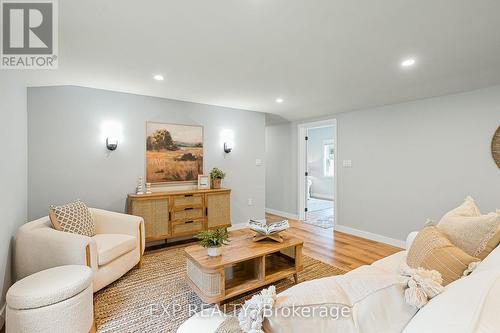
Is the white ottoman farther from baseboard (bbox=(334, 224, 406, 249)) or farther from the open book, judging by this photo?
baseboard (bbox=(334, 224, 406, 249))

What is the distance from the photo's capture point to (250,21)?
1660mm

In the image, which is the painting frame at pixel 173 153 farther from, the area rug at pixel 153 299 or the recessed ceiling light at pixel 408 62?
the recessed ceiling light at pixel 408 62

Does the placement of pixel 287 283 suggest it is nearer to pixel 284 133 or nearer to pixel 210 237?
pixel 210 237

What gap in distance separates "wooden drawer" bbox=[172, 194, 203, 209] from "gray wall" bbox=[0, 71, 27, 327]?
1.67m

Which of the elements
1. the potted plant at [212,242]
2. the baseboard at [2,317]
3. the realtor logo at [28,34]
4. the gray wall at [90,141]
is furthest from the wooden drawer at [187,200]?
the realtor logo at [28,34]

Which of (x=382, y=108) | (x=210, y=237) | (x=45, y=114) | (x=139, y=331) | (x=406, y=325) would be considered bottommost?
(x=139, y=331)

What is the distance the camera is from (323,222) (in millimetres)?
5215

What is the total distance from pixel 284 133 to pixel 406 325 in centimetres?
521

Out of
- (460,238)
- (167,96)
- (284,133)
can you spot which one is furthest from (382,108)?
(167,96)

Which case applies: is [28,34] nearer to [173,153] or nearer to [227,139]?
[173,153]

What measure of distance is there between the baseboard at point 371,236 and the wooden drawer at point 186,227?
263 cm

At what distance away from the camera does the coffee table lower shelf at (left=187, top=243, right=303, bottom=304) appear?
76.9 inches

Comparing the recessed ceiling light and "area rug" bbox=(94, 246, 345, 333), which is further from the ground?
the recessed ceiling light

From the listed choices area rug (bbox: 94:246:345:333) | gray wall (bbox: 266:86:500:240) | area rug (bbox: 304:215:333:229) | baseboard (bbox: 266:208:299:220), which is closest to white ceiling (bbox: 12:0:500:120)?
gray wall (bbox: 266:86:500:240)
